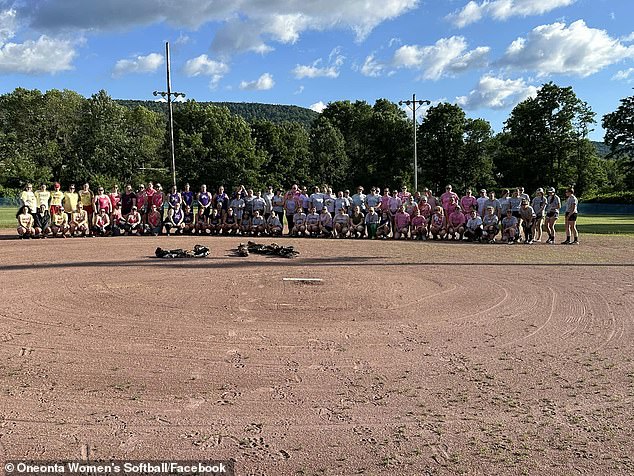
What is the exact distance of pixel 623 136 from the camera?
4562 centimetres

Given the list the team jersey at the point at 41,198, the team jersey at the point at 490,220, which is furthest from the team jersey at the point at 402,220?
the team jersey at the point at 41,198

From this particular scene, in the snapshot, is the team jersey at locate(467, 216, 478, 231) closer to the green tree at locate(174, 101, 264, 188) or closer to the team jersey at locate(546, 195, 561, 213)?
the team jersey at locate(546, 195, 561, 213)

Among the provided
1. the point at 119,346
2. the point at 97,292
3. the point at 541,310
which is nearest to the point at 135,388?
the point at 119,346

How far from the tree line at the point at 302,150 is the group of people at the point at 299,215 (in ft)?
104

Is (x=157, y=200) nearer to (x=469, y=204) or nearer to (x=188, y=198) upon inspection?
(x=188, y=198)

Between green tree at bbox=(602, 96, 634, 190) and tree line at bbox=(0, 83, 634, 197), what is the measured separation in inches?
247

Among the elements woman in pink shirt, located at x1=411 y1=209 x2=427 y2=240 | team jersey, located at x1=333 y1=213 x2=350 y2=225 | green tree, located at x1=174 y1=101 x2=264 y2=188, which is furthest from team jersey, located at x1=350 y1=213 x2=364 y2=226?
green tree, located at x1=174 y1=101 x2=264 y2=188

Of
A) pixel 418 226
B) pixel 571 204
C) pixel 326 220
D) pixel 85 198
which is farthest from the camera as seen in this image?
pixel 85 198

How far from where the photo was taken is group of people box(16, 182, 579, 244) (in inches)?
717

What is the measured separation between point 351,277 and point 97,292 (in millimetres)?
4664

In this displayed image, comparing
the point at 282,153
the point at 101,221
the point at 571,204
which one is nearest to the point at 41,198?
the point at 101,221

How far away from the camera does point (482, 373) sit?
575 centimetres

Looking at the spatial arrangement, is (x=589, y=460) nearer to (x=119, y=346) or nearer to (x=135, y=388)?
(x=135, y=388)

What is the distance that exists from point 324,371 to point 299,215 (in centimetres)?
1422
